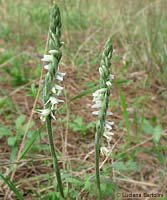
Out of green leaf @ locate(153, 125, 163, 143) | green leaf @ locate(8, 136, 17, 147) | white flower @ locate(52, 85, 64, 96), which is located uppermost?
white flower @ locate(52, 85, 64, 96)

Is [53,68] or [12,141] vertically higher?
[53,68]

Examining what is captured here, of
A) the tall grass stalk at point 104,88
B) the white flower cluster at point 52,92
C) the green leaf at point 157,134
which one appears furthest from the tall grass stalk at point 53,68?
the green leaf at point 157,134

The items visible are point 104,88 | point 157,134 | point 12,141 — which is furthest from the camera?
point 157,134

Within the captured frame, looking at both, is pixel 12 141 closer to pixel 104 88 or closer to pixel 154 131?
pixel 154 131

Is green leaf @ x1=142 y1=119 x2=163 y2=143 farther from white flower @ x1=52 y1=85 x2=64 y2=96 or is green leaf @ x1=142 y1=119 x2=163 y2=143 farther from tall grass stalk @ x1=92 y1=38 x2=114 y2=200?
white flower @ x1=52 y1=85 x2=64 y2=96

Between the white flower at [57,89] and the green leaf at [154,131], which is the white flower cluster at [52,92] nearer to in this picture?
the white flower at [57,89]

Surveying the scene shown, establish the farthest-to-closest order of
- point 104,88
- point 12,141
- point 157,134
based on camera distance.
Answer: point 157,134 → point 12,141 → point 104,88

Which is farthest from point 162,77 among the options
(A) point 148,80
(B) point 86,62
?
(B) point 86,62

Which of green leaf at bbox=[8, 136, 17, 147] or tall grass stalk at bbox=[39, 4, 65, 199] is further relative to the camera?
green leaf at bbox=[8, 136, 17, 147]

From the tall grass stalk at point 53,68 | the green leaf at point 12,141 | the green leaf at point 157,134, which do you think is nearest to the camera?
the tall grass stalk at point 53,68

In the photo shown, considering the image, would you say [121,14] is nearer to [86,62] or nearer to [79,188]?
[86,62]

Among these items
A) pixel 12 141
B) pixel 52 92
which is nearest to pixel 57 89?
pixel 52 92

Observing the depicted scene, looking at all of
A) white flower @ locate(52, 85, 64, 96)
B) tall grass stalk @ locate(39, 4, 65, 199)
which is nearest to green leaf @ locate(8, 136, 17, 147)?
tall grass stalk @ locate(39, 4, 65, 199)
